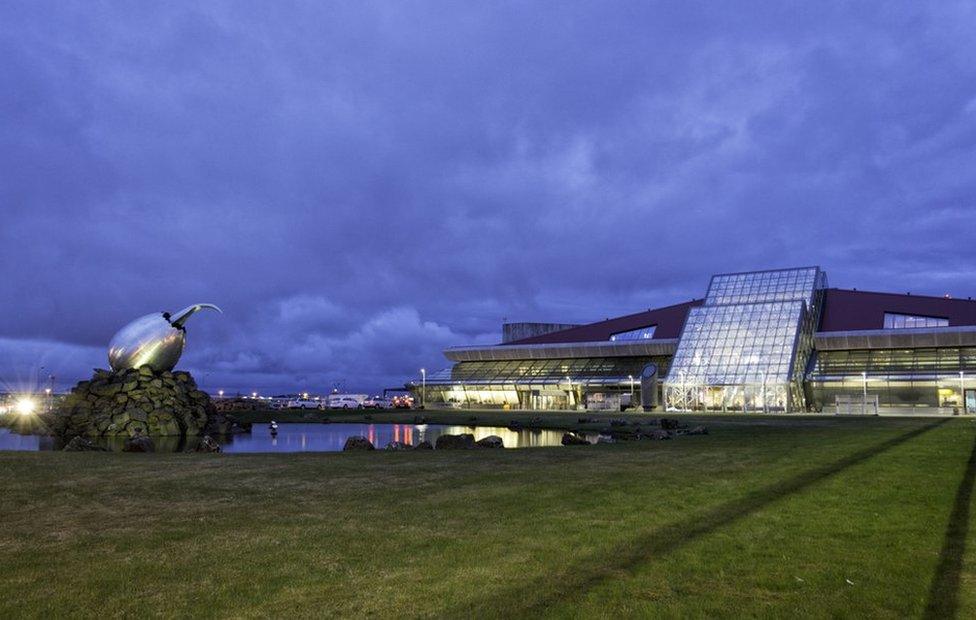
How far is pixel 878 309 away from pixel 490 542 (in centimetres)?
8953

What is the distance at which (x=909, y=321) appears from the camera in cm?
8025

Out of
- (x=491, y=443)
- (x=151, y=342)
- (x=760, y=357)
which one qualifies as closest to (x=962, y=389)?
(x=760, y=357)

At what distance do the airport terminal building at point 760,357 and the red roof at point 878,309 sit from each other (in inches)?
7.5

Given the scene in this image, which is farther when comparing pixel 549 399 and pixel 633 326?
pixel 633 326

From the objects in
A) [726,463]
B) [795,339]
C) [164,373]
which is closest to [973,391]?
[795,339]

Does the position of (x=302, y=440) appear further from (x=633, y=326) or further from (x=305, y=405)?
(x=633, y=326)

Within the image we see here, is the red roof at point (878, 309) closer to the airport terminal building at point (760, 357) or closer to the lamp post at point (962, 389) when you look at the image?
the airport terminal building at point (760, 357)

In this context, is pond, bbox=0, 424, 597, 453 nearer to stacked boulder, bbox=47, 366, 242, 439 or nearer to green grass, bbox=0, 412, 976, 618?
stacked boulder, bbox=47, 366, 242, 439

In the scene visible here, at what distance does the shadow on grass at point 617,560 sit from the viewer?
6.05 metres

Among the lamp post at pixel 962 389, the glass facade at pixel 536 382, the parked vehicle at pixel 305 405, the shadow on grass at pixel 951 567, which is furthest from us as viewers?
the glass facade at pixel 536 382

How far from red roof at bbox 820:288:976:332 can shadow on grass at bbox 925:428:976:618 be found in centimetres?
7975

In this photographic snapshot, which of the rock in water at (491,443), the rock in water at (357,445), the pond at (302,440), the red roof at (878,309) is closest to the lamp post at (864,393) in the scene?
the red roof at (878,309)

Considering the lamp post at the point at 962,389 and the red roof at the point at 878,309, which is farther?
the red roof at the point at 878,309

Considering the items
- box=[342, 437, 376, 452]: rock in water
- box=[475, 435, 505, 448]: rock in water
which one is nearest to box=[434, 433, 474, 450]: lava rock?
box=[475, 435, 505, 448]: rock in water
